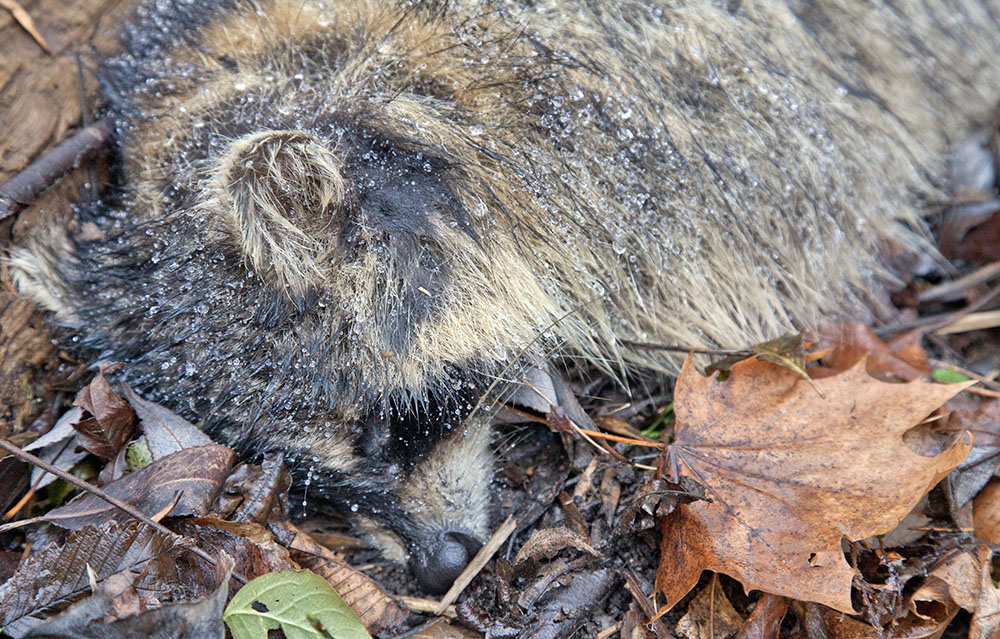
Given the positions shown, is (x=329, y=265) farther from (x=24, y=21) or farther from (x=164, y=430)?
(x=24, y=21)

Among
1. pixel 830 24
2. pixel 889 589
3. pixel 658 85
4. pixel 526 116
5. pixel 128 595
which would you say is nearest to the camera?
pixel 128 595

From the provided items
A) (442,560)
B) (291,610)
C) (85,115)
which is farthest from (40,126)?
(442,560)

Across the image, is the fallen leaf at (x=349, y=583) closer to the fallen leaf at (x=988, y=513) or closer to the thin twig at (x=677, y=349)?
the thin twig at (x=677, y=349)

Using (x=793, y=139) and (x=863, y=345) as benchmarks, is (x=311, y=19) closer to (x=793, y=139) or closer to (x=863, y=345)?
(x=793, y=139)

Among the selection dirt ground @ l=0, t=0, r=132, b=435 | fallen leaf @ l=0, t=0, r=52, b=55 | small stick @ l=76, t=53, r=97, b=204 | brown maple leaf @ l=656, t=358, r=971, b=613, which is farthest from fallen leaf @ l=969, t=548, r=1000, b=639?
fallen leaf @ l=0, t=0, r=52, b=55

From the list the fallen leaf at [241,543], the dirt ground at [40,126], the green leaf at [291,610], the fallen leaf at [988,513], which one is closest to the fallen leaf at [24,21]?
the dirt ground at [40,126]

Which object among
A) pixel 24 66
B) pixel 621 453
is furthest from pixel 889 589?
pixel 24 66

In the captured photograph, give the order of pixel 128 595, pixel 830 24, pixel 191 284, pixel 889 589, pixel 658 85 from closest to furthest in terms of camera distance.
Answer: pixel 128 595, pixel 889 589, pixel 191 284, pixel 658 85, pixel 830 24
